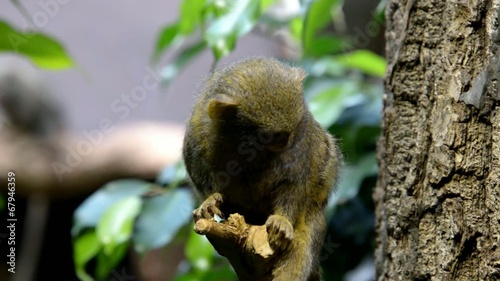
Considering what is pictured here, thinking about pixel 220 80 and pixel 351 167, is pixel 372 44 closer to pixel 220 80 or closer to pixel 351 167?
pixel 351 167

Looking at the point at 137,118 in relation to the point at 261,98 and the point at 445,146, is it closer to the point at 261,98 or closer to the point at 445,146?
the point at 261,98

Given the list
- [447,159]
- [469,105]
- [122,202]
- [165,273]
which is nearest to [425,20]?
[469,105]

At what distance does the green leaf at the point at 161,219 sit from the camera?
9.33 ft

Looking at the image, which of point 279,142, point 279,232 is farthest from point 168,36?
point 279,232

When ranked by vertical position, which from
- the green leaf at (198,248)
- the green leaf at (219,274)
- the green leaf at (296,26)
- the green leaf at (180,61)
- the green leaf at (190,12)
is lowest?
the green leaf at (219,274)

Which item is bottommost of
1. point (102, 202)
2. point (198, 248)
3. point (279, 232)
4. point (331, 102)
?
point (198, 248)

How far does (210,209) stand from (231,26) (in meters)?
0.97

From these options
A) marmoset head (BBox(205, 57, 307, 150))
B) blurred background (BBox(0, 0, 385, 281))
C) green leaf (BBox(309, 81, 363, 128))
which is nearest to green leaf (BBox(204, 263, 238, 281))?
blurred background (BBox(0, 0, 385, 281))

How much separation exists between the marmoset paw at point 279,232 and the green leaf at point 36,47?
1.49m

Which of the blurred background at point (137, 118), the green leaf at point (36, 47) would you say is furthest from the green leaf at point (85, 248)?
the green leaf at point (36, 47)

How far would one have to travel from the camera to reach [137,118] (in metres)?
6.23

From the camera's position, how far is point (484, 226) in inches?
67.0

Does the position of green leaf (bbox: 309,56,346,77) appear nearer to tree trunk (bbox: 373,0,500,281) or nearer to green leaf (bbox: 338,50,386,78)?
green leaf (bbox: 338,50,386,78)

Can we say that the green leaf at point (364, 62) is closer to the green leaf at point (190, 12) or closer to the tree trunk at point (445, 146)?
the green leaf at point (190, 12)
